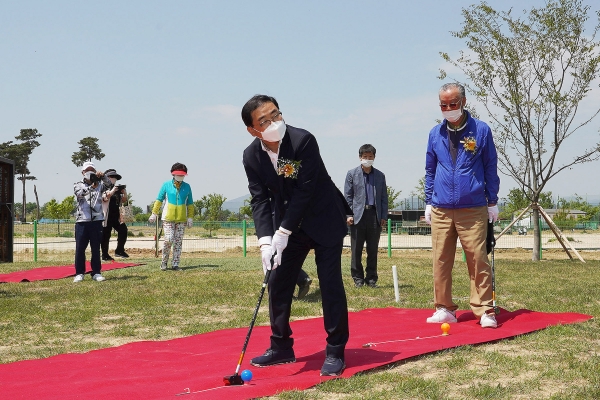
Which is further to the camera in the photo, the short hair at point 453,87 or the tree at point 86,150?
the tree at point 86,150

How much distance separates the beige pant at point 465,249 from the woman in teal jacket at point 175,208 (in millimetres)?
6803

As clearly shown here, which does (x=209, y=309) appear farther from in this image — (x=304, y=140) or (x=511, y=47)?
(x=511, y=47)

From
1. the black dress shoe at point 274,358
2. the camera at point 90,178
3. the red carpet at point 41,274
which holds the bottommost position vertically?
the black dress shoe at point 274,358

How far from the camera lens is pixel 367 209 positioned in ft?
31.9

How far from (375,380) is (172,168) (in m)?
9.00

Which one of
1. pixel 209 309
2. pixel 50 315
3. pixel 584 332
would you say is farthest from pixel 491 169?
pixel 50 315

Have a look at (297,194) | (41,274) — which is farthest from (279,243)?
(41,274)

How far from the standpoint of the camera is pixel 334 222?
14.6 feet

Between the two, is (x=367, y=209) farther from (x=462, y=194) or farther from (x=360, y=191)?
(x=462, y=194)

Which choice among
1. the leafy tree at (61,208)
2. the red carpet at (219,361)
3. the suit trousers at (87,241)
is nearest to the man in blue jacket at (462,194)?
the red carpet at (219,361)

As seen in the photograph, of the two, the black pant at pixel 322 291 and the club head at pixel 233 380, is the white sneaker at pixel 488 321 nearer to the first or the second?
the black pant at pixel 322 291

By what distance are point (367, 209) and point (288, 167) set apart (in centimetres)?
554

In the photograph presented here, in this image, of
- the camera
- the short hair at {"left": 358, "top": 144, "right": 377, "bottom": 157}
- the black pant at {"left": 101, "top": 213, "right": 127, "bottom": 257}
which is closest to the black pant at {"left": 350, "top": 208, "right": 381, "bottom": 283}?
the short hair at {"left": 358, "top": 144, "right": 377, "bottom": 157}

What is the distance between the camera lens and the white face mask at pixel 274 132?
4.31 m
